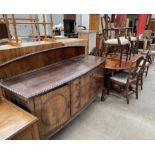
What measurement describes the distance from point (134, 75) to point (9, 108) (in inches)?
87.6

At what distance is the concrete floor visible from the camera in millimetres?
1956

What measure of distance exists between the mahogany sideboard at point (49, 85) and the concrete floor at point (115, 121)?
0.92ft

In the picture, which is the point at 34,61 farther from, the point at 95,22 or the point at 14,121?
the point at 95,22

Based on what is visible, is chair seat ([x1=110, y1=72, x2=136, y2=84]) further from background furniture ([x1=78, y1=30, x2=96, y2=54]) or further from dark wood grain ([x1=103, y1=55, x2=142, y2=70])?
background furniture ([x1=78, y1=30, x2=96, y2=54])

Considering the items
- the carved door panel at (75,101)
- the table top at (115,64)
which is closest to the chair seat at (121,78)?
the table top at (115,64)

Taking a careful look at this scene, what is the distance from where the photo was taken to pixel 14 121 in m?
1.28

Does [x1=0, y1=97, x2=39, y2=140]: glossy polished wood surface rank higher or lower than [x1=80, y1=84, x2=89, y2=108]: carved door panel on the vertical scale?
higher

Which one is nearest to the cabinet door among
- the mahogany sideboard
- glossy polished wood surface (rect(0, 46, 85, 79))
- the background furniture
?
the mahogany sideboard

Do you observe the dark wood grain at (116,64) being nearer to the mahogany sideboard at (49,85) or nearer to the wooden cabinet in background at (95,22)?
the mahogany sideboard at (49,85)

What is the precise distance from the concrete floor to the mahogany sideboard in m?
0.28

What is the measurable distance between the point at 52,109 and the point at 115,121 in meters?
1.18

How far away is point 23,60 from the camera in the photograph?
5.72ft
